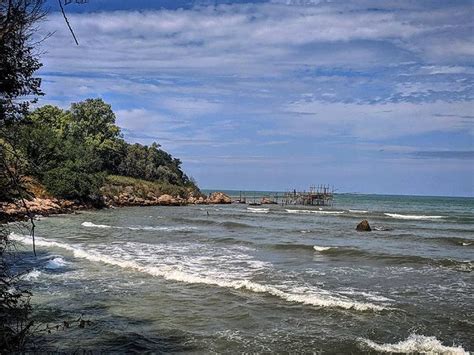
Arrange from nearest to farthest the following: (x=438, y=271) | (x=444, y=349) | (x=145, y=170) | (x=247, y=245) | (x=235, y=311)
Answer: (x=444, y=349), (x=235, y=311), (x=438, y=271), (x=247, y=245), (x=145, y=170)

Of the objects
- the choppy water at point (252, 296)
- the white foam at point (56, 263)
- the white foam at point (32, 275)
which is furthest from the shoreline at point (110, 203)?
the choppy water at point (252, 296)

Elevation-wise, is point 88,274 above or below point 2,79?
below

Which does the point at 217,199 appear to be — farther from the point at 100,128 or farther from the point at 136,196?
the point at 100,128

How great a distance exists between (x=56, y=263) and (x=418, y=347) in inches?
537

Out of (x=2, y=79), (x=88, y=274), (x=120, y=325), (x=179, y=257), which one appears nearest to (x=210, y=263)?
(x=179, y=257)

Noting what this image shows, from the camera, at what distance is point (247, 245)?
88.0 feet

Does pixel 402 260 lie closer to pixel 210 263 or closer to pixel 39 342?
pixel 210 263

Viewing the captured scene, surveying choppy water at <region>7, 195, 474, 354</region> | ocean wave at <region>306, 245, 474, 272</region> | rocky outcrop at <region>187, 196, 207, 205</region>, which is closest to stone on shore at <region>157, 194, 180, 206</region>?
rocky outcrop at <region>187, 196, 207, 205</region>

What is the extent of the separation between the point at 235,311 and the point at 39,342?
5.14 m

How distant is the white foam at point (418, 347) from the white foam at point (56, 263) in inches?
476

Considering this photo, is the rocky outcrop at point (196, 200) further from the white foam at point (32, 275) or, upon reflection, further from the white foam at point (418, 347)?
the white foam at point (418, 347)

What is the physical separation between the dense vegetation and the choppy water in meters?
23.3

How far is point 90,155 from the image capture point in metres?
54.8

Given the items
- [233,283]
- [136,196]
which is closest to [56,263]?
[233,283]
